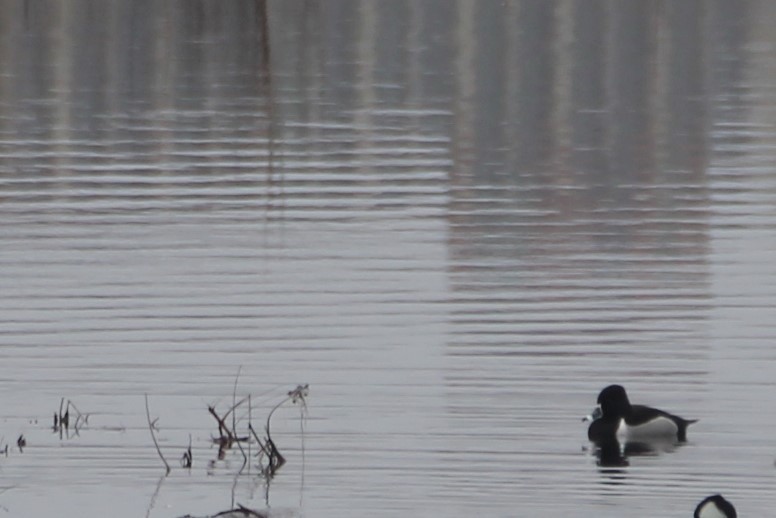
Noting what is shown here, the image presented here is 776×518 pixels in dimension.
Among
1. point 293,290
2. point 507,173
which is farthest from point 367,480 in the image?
point 507,173

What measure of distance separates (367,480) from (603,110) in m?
27.4

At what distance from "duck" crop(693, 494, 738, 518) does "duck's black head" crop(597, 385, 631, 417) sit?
3010mm

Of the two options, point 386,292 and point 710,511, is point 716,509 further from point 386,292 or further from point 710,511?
point 386,292

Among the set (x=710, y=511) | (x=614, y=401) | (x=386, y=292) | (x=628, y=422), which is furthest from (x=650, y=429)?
(x=386, y=292)

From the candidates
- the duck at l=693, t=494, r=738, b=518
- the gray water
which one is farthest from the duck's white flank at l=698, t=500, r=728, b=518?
the gray water

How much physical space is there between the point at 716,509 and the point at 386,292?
825cm

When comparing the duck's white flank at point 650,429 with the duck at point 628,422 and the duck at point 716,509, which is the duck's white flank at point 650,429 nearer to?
the duck at point 628,422

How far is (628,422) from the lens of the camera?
1415cm

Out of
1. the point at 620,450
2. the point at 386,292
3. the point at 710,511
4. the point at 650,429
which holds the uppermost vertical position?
the point at 386,292

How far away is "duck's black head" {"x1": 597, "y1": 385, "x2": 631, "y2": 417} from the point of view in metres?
14.1

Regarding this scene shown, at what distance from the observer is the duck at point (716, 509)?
1093 cm

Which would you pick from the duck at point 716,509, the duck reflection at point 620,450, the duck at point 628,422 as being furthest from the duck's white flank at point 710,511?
the duck at point 628,422

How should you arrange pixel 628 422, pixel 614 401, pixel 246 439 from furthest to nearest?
pixel 614 401, pixel 628 422, pixel 246 439

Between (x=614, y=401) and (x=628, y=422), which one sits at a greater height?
(x=614, y=401)
